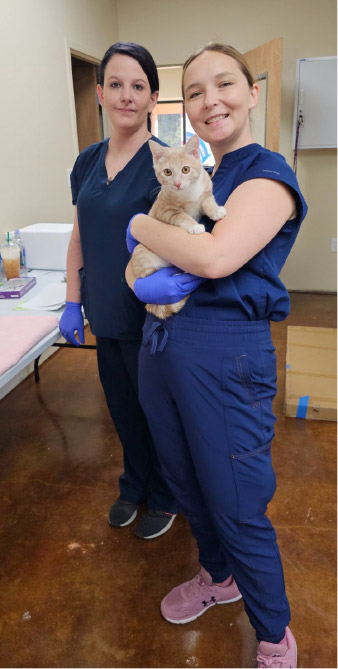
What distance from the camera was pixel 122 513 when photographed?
176cm

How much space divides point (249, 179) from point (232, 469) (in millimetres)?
628

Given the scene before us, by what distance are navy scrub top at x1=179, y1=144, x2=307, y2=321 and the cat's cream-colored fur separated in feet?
0.19

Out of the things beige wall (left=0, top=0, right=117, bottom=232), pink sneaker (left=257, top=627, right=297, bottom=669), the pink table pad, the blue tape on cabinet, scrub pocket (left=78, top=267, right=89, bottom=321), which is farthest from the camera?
beige wall (left=0, top=0, right=117, bottom=232)

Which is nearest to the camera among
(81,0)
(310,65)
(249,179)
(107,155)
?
(249,179)

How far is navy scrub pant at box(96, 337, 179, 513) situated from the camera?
162cm

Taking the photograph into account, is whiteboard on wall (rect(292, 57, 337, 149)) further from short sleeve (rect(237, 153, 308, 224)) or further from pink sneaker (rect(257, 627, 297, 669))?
pink sneaker (rect(257, 627, 297, 669))

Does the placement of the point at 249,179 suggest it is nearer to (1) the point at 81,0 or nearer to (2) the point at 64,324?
(2) the point at 64,324

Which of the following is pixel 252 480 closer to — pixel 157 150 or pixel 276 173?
pixel 276 173

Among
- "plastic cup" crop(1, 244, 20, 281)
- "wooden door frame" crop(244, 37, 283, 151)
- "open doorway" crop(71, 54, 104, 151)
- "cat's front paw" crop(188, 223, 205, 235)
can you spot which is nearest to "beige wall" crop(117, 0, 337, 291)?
"wooden door frame" crop(244, 37, 283, 151)

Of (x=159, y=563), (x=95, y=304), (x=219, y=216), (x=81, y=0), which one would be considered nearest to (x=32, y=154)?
(x=81, y=0)

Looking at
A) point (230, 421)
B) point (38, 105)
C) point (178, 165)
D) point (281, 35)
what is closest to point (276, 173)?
point (178, 165)

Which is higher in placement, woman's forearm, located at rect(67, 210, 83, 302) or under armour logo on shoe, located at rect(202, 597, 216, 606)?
woman's forearm, located at rect(67, 210, 83, 302)

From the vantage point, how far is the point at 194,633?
1.34 metres

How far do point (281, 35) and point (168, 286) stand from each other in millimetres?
3855
